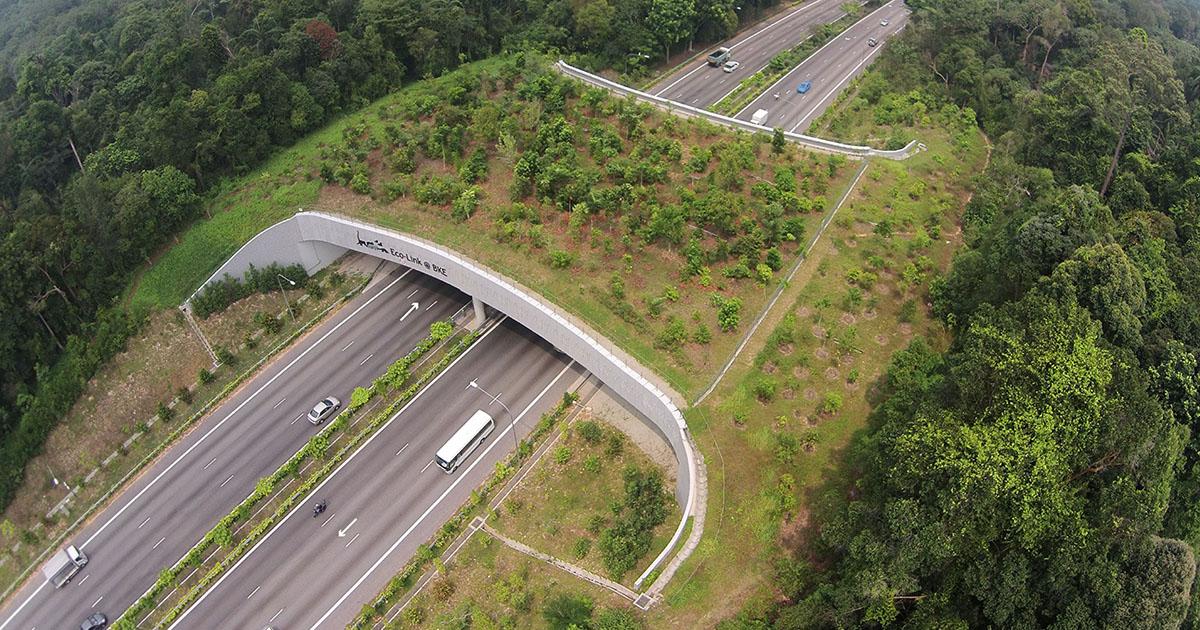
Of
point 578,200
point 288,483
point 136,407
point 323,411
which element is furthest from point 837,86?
point 136,407

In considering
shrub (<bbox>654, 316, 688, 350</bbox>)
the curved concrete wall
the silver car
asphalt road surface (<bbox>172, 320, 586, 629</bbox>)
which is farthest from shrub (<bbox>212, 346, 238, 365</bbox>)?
shrub (<bbox>654, 316, 688, 350</bbox>)

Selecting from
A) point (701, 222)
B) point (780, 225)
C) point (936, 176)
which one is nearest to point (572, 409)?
point (701, 222)

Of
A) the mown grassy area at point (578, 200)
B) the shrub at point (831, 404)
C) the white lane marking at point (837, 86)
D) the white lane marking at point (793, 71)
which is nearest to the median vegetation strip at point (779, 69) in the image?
the white lane marking at point (793, 71)

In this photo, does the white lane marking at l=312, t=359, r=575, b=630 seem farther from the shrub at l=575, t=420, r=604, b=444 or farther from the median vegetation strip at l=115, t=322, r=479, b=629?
the shrub at l=575, t=420, r=604, b=444

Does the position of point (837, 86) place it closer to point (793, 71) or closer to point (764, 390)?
point (793, 71)

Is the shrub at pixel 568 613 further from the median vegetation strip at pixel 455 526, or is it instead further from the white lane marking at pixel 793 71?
the white lane marking at pixel 793 71

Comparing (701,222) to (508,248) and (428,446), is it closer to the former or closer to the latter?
(508,248)

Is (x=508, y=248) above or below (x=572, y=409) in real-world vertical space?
above
